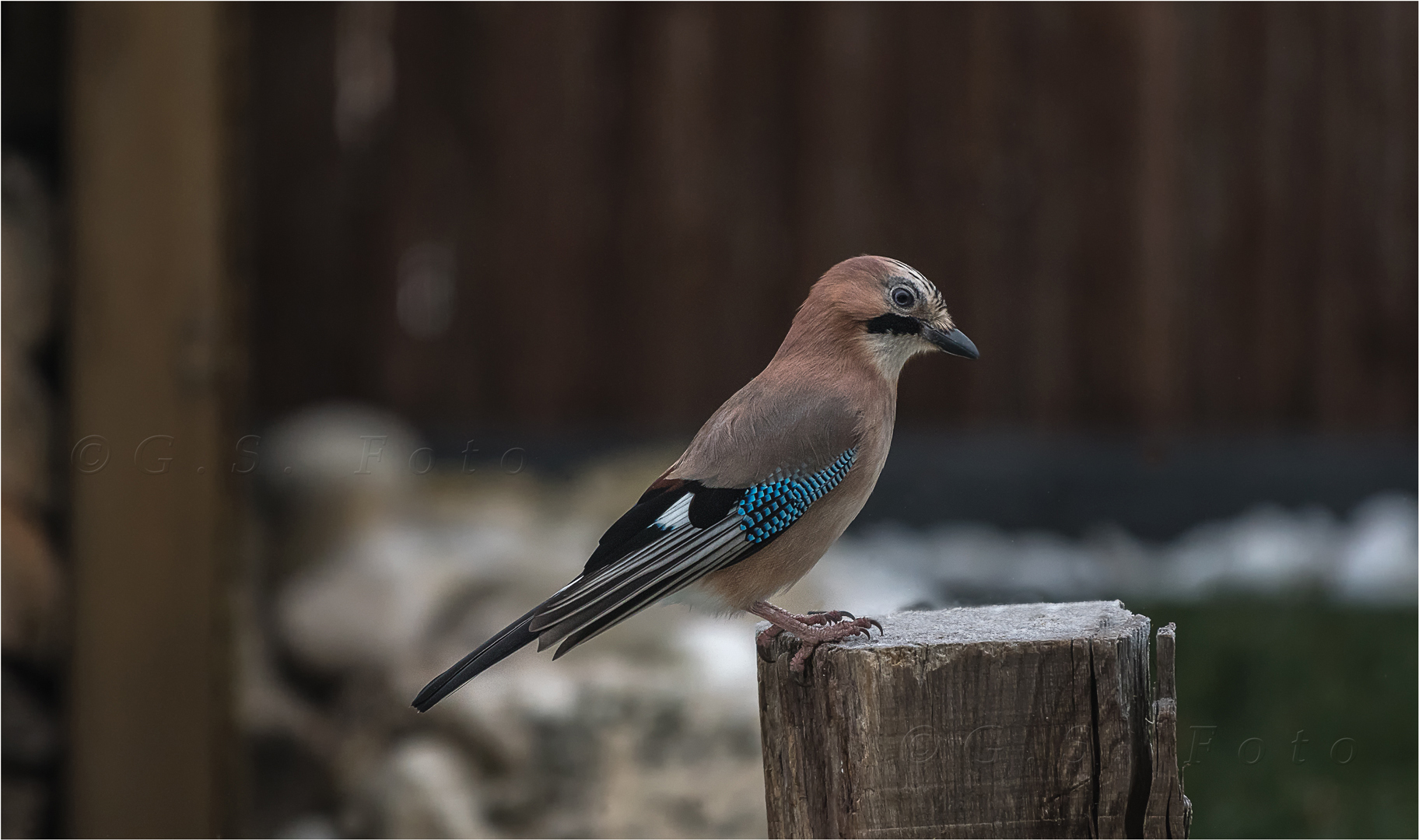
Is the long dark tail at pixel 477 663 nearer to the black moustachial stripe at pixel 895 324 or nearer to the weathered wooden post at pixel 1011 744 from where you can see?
the weathered wooden post at pixel 1011 744

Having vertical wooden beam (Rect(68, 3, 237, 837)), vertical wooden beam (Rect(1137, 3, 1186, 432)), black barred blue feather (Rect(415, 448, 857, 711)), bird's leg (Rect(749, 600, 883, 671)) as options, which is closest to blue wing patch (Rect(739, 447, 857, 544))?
black barred blue feather (Rect(415, 448, 857, 711))

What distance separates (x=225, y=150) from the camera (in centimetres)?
515

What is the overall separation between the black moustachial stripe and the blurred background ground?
1.65 metres

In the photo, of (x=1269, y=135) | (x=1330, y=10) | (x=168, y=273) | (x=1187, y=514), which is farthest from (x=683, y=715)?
(x=1330, y=10)

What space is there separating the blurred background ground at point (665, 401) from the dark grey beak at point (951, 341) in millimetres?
1711

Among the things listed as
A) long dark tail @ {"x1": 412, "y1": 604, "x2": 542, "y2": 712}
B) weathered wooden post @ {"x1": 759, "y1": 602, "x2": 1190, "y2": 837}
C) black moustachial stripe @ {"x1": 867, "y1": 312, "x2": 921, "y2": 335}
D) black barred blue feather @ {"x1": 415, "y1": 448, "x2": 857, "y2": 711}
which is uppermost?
black moustachial stripe @ {"x1": 867, "y1": 312, "x2": 921, "y2": 335}

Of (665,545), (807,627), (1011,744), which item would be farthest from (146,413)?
(1011,744)

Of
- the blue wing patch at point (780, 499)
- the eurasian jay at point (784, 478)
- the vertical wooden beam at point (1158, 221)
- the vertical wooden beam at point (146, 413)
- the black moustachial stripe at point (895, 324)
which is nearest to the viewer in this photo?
the eurasian jay at point (784, 478)

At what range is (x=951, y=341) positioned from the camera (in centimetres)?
317

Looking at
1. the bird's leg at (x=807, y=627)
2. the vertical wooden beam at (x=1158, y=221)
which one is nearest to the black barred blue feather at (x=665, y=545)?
the bird's leg at (x=807, y=627)

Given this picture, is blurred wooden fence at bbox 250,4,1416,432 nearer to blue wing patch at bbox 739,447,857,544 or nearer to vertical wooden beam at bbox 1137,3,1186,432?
vertical wooden beam at bbox 1137,3,1186,432

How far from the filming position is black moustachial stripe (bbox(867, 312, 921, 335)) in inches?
127

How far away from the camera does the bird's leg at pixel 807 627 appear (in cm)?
312

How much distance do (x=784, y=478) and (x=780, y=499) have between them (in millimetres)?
54
